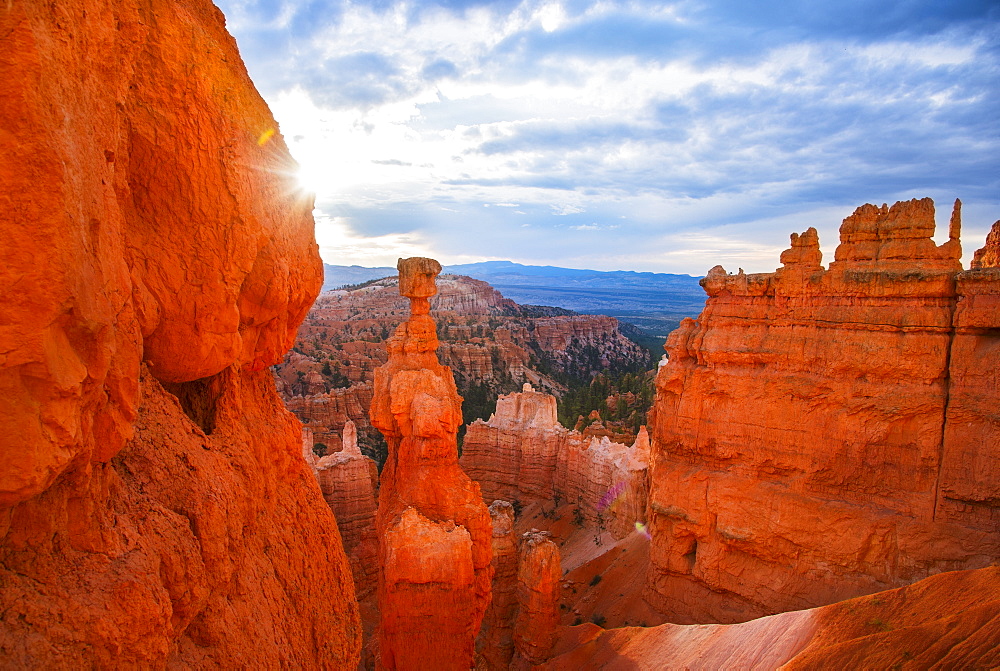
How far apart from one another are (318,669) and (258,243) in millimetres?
3187

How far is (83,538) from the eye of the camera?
7.99 feet

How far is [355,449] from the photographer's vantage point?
18891 mm

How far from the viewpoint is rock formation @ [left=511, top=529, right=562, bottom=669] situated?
11938mm

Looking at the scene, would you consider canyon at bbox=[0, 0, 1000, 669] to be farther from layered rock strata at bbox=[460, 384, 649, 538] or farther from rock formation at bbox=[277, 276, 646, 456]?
rock formation at bbox=[277, 276, 646, 456]

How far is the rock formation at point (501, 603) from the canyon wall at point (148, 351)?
8.52 m

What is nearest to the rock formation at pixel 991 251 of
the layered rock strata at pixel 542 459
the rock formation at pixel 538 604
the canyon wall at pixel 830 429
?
the canyon wall at pixel 830 429

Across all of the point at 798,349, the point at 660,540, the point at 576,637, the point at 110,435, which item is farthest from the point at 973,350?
the point at 110,435

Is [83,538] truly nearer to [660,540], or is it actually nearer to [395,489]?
[395,489]

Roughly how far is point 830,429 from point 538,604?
6.70 metres

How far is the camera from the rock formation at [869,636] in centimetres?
529

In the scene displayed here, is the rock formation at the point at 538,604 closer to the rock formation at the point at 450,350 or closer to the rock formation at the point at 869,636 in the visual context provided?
the rock formation at the point at 869,636

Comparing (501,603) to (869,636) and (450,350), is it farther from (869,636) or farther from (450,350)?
(450,350)

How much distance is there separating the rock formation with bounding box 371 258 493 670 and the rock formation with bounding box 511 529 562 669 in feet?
5.64

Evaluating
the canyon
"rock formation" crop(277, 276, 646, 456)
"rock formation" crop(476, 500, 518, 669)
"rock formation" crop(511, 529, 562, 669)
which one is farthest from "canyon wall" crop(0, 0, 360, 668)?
"rock formation" crop(277, 276, 646, 456)
